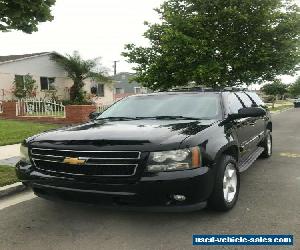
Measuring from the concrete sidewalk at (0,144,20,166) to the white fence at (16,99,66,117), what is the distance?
666 centimetres

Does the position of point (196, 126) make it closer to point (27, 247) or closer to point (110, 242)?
point (110, 242)

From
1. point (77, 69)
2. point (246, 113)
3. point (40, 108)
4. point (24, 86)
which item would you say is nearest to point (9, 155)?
point (246, 113)

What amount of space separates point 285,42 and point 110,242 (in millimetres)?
18753

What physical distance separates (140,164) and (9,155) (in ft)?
18.4

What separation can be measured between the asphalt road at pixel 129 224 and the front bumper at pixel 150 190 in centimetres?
33

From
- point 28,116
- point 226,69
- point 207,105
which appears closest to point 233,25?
point 226,69

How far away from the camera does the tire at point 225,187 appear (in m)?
4.32

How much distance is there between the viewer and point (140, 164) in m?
3.88

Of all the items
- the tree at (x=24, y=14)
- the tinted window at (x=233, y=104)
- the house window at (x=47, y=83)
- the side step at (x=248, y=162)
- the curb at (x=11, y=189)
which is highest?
the tree at (x=24, y=14)

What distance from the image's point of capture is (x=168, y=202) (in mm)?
3918

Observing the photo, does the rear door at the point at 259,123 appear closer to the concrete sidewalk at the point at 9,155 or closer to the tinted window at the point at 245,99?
the tinted window at the point at 245,99

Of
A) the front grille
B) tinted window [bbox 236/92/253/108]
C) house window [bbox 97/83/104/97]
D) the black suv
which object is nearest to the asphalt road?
the black suv

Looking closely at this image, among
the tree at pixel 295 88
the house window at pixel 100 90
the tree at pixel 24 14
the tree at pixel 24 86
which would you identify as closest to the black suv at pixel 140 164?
the tree at pixel 24 14

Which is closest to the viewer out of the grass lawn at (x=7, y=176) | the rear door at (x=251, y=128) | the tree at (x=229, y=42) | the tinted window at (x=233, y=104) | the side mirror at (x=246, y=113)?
the side mirror at (x=246, y=113)
